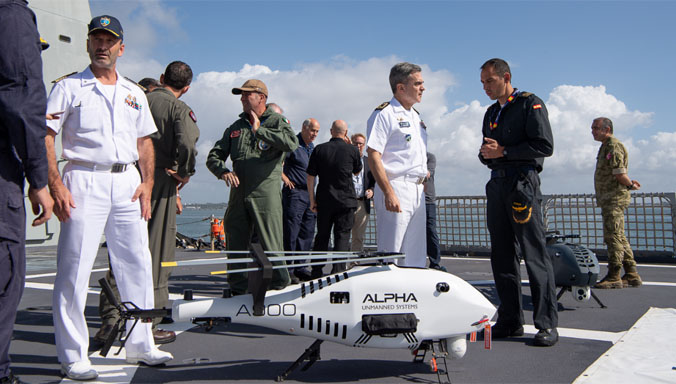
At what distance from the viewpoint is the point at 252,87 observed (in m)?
4.28

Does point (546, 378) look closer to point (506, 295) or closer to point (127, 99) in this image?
point (506, 295)

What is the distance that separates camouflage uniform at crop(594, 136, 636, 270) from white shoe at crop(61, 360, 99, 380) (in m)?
5.75

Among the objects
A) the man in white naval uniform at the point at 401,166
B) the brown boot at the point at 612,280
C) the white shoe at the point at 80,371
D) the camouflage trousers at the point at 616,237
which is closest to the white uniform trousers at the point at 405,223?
the man in white naval uniform at the point at 401,166

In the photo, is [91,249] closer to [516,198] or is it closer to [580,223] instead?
[516,198]

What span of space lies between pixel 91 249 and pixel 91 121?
731 mm

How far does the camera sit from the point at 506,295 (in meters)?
3.78

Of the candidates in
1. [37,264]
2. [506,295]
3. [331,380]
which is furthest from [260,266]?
[37,264]

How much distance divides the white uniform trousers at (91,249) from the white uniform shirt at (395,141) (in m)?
1.66

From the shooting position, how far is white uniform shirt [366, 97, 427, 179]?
3.55 m

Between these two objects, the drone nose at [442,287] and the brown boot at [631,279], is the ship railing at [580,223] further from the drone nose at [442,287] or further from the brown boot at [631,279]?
the drone nose at [442,287]

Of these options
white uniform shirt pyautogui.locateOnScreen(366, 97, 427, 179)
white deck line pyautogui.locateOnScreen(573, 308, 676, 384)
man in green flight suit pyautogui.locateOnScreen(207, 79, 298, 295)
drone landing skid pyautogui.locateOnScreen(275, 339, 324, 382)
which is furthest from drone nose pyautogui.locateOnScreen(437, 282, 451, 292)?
man in green flight suit pyautogui.locateOnScreen(207, 79, 298, 295)

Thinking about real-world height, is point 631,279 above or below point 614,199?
below

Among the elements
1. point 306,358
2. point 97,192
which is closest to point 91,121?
point 97,192

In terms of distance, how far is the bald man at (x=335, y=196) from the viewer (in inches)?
228
